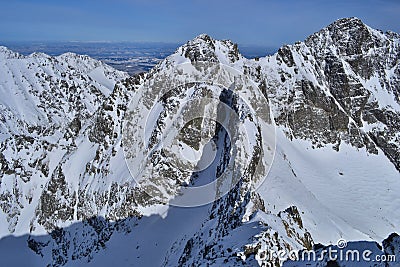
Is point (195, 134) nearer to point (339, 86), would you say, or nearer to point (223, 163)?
point (223, 163)

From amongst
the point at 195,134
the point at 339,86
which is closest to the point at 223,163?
the point at 195,134

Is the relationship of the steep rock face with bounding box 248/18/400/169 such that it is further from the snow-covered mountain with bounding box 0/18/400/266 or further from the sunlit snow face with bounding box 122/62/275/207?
the sunlit snow face with bounding box 122/62/275/207

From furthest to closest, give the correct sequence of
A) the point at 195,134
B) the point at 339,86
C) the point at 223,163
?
the point at 339,86 → the point at 195,134 → the point at 223,163

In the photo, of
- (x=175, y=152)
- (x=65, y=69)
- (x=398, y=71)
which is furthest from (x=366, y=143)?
(x=65, y=69)

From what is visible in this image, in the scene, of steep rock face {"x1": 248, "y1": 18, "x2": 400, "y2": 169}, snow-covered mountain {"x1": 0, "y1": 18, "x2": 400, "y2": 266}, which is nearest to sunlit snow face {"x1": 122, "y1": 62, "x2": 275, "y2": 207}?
snow-covered mountain {"x1": 0, "y1": 18, "x2": 400, "y2": 266}

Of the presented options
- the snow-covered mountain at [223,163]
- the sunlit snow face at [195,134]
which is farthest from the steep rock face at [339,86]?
the sunlit snow face at [195,134]
